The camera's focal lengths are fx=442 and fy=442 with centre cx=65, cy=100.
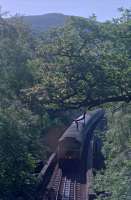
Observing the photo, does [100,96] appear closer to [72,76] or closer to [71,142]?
[72,76]

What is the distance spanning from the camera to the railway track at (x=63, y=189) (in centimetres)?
2005

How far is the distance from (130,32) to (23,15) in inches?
447

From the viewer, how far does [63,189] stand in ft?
71.1

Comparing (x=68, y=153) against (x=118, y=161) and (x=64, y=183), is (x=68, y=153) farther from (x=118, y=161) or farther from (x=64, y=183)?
(x=118, y=161)

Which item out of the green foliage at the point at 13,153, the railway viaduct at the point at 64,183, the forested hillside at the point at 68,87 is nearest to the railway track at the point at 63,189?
the railway viaduct at the point at 64,183

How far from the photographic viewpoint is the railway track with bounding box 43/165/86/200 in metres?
20.0

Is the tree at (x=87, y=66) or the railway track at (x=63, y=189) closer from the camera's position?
the tree at (x=87, y=66)

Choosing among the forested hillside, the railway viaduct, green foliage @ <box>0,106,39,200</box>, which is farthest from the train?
green foliage @ <box>0,106,39,200</box>

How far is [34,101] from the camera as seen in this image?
44.2 feet

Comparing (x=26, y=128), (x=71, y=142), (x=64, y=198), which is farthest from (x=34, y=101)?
(x=71, y=142)

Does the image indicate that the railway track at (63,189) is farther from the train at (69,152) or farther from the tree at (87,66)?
the tree at (87,66)

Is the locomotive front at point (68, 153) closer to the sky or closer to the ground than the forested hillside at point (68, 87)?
closer to the ground

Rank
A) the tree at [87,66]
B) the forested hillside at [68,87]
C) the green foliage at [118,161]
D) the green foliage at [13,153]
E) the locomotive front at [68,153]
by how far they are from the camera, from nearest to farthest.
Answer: the green foliage at [13,153], the forested hillside at [68,87], the tree at [87,66], the green foliage at [118,161], the locomotive front at [68,153]

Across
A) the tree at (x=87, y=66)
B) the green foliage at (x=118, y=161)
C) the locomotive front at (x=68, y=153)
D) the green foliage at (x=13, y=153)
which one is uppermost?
the tree at (x=87, y=66)
